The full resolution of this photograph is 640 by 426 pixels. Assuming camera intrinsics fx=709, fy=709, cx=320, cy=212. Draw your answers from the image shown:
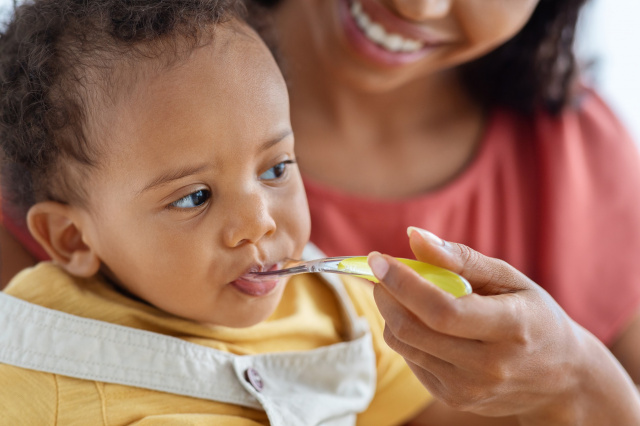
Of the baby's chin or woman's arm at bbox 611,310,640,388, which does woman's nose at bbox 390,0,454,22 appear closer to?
the baby's chin

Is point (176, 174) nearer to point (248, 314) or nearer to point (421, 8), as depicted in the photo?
point (248, 314)

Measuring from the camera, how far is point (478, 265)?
0.80m

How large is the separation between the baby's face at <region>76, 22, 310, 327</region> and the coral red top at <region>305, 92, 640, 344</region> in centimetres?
51

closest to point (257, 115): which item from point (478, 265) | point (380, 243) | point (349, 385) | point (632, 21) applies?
point (478, 265)

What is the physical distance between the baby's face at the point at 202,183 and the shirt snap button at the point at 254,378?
85 millimetres

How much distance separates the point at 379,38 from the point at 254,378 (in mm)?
674

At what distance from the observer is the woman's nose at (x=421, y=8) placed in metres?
1.20

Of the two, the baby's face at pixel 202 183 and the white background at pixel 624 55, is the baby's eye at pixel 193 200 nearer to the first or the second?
the baby's face at pixel 202 183

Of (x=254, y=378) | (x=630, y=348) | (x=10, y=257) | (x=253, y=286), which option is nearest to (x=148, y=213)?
(x=253, y=286)

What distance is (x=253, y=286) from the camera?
3.15 ft

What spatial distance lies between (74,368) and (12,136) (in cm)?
33

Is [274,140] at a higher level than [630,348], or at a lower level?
higher

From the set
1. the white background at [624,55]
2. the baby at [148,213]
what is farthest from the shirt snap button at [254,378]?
the white background at [624,55]

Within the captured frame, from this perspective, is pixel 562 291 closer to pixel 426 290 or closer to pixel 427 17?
pixel 427 17
